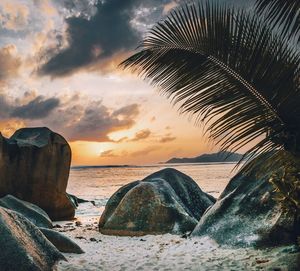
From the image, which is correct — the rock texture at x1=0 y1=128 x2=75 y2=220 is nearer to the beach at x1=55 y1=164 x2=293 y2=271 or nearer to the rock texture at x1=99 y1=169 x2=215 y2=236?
the rock texture at x1=99 y1=169 x2=215 y2=236

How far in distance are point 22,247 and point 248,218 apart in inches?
192

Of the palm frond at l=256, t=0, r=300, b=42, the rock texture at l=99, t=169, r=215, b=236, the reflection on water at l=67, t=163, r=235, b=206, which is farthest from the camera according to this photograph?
the reflection on water at l=67, t=163, r=235, b=206

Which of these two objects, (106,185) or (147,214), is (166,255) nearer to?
(147,214)

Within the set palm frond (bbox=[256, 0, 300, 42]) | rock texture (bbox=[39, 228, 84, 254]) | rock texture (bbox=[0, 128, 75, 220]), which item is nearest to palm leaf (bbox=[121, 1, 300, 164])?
palm frond (bbox=[256, 0, 300, 42])

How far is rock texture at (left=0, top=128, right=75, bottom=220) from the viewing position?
14117mm

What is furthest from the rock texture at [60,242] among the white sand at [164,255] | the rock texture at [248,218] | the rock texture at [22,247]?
the rock texture at [248,218]

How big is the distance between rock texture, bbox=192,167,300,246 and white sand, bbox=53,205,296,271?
35 cm

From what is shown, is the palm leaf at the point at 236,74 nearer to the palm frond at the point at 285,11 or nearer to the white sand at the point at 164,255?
the palm frond at the point at 285,11

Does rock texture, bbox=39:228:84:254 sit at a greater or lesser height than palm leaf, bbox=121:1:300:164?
lesser

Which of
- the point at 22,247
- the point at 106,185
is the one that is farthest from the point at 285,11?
the point at 106,185

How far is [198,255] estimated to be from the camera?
745 centimetres

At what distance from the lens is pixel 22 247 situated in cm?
536


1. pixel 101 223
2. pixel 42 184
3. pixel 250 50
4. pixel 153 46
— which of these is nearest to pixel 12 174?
pixel 42 184

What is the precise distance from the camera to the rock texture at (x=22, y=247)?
16.9 feet
